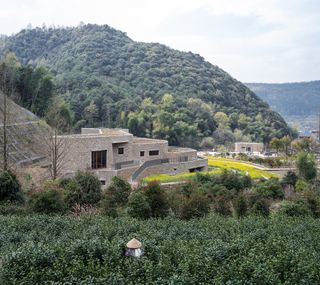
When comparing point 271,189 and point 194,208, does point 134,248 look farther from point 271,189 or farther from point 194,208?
point 271,189

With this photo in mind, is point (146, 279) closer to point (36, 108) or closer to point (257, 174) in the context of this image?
point (257, 174)

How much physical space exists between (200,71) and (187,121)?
31263 mm

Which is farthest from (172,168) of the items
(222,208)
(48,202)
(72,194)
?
(48,202)

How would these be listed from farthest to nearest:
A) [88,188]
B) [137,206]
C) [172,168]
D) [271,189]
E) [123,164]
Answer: [172,168]
[123,164]
[271,189]
[88,188]
[137,206]

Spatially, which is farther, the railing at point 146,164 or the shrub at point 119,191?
the railing at point 146,164

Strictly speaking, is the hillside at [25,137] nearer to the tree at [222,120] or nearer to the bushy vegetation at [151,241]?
the bushy vegetation at [151,241]

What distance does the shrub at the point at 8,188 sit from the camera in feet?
54.9

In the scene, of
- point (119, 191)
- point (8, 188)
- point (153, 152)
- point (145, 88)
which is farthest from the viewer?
point (145, 88)

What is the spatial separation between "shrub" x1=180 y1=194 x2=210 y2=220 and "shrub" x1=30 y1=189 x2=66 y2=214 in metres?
5.16

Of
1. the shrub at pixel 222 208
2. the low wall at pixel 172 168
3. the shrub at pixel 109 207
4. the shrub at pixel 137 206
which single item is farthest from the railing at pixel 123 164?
the shrub at pixel 137 206

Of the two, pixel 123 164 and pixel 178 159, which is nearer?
pixel 123 164

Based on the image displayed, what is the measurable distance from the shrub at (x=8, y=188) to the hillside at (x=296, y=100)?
12465cm

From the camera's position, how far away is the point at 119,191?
17.7 metres

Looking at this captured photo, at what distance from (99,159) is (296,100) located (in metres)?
127
